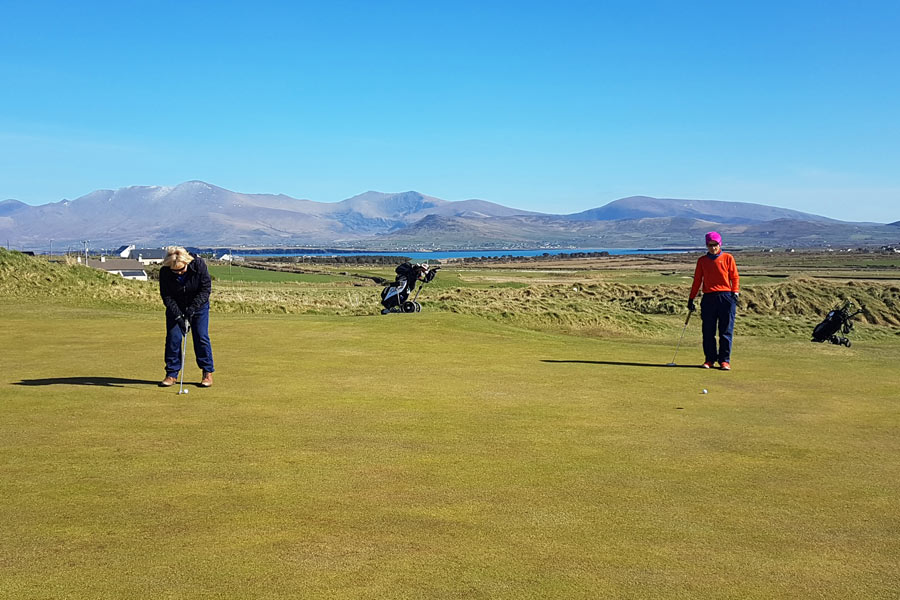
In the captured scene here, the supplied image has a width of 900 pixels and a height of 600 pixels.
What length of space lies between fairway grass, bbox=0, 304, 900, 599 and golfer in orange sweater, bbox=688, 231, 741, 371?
179 cm

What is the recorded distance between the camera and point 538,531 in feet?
18.6

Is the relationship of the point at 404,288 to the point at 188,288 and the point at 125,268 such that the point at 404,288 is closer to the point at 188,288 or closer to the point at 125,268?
the point at 188,288

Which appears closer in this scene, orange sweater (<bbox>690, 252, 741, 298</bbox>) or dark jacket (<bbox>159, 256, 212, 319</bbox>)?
dark jacket (<bbox>159, 256, 212, 319</bbox>)

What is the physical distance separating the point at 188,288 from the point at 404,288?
1520 centimetres

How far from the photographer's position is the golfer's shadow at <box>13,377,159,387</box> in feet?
37.4

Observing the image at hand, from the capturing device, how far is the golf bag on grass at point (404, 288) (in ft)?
86.5

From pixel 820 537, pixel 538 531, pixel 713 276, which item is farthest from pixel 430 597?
pixel 713 276

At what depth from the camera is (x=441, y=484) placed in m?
6.77

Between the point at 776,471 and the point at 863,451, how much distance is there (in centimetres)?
148

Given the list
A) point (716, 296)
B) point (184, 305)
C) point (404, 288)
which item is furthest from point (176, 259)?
point (404, 288)

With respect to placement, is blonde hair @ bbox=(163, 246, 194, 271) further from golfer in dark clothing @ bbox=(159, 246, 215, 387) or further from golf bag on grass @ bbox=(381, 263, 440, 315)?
golf bag on grass @ bbox=(381, 263, 440, 315)

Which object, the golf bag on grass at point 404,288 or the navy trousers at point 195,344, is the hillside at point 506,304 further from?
the navy trousers at point 195,344

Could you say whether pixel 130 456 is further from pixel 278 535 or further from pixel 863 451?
pixel 863 451

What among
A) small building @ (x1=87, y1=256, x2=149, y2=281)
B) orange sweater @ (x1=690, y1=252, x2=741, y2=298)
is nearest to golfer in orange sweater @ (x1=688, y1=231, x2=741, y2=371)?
orange sweater @ (x1=690, y1=252, x2=741, y2=298)
